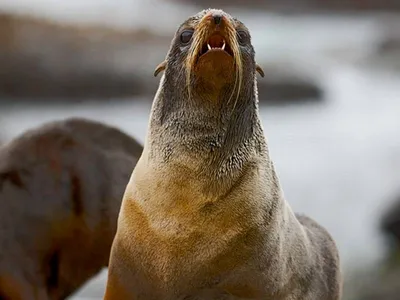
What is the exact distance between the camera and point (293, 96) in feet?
47.4

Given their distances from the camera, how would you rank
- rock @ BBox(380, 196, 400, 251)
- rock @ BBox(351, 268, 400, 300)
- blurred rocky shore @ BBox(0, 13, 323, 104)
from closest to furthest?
1. rock @ BBox(351, 268, 400, 300)
2. rock @ BBox(380, 196, 400, 251)
3. blurred rocky shore @ BBox(0, 13, 323, 104)

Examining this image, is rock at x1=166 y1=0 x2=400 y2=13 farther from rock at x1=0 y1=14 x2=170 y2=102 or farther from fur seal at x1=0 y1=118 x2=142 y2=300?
fur seal at x1=0 y1=118 x2=142 y2=300

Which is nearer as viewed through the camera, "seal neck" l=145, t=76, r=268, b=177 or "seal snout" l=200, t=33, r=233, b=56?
"seal snout" l=200, t=33, r=233, b=56

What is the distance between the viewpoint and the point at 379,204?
370 inches

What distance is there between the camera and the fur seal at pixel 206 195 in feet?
9.79

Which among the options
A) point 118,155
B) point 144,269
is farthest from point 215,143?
point 118,155

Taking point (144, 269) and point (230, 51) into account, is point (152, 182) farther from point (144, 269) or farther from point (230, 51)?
point (230, 51)

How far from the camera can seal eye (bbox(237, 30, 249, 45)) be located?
3.03 meters

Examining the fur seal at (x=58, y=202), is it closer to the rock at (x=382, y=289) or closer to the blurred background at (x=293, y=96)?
the blurred background at (x=293, y=96)

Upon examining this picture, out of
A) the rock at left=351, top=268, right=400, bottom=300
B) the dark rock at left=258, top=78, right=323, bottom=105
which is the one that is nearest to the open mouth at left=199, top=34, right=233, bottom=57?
the rock at left=351, top=268, right=400, bottom=300

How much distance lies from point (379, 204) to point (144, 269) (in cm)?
657

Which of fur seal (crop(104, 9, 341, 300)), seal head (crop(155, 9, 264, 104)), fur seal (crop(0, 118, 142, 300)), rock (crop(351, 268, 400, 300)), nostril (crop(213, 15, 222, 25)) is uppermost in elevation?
nostril (crop(213, 15, 222, 25))

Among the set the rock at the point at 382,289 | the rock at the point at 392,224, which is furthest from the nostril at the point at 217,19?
the rock at the point at 392,224

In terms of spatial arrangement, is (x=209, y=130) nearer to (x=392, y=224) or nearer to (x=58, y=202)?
(x=58, y=202)
